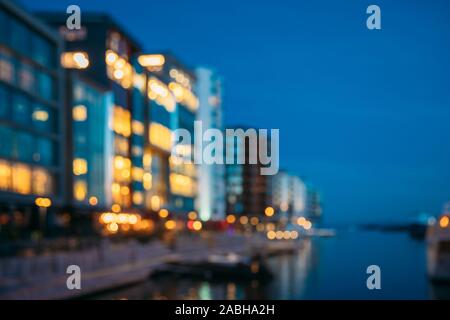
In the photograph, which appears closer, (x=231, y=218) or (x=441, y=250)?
(x=441, y=250)

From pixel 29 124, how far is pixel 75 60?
19.3 m

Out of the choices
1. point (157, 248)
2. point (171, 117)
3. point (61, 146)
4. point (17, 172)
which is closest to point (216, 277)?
point (157, 248)

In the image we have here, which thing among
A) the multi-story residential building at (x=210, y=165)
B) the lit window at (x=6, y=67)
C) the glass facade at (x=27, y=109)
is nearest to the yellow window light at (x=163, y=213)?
the multi-story residential building at (x=210, y=165)

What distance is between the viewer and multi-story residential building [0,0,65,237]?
5494 centimetres

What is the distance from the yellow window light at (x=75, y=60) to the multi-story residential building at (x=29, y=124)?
3.56 metres

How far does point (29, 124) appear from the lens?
5894cm

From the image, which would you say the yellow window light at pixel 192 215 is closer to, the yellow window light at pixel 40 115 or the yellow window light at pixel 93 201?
the yellow window light at pixel 93 201

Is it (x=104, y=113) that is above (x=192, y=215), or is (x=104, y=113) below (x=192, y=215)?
above

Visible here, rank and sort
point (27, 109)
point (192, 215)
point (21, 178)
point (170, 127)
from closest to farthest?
point (21, 178) → point (27, 109) → point (170, 127) → point (192, 215)

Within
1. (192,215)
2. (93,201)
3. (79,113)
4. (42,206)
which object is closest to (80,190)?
(93,201)

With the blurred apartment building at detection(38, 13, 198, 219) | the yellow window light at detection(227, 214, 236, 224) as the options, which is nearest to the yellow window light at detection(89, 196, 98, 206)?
the blurred apartment building at detection(38, 13, 198, 219)

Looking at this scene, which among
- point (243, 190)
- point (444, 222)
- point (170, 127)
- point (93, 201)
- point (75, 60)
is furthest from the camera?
point (243, 190)

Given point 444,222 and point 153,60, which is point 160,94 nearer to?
point 153,60

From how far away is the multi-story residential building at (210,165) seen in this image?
127 m
